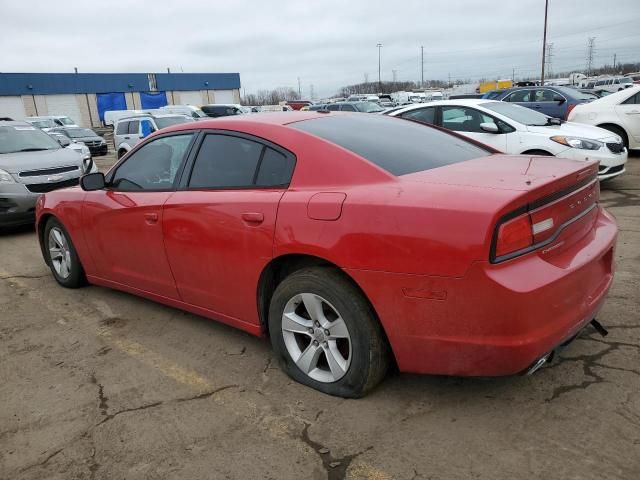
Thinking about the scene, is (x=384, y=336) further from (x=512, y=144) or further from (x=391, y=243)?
(x=512, y=144)

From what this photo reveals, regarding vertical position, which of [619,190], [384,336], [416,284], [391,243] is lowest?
[619,190]

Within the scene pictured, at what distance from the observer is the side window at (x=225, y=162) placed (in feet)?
10.7

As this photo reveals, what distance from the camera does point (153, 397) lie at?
121 inches

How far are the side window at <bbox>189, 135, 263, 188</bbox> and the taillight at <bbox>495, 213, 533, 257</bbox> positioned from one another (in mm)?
1533

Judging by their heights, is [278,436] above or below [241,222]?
below

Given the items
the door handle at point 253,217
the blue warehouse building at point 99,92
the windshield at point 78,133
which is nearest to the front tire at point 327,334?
the door handle at point 253,217

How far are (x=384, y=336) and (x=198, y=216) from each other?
143 centimetres

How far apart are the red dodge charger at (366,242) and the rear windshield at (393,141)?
2 centimetres

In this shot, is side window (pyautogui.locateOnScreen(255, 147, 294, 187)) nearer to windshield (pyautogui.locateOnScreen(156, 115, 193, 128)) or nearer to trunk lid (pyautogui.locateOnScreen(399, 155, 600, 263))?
trunk lid (pyautogui.locateOnScreen(399, 155, 600, 263))

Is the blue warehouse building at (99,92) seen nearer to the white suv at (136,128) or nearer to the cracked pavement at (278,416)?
the white suv at (136,128)

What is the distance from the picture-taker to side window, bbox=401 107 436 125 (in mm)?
8758

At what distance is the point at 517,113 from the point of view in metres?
8.38

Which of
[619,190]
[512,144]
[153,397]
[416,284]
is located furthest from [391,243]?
[619,190]

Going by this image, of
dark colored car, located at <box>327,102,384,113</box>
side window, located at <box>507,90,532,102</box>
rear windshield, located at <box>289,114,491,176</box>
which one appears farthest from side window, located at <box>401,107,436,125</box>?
dark colored car, located at <box>327,102,384,113</box>
